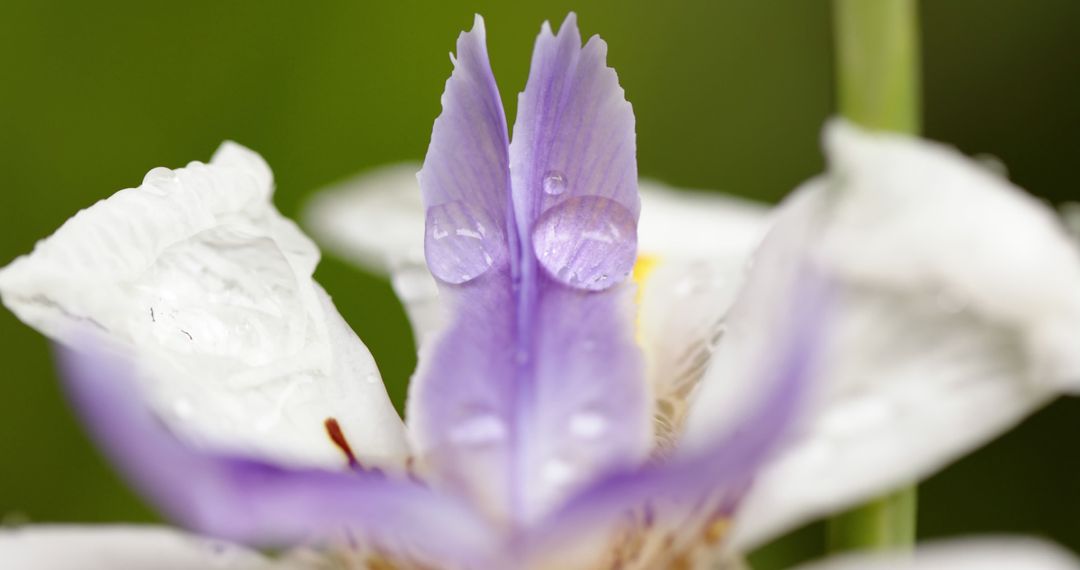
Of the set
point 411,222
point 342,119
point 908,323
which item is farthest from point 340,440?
point 342,119

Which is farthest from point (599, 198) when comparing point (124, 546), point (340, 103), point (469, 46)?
point (340, 103)

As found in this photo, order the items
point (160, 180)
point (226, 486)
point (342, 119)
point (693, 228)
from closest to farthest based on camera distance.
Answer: point (226, 486), point (160, 180), point (693, 228), point (342, 119)

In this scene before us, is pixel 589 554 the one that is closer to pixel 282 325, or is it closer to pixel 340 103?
pixel 282 325

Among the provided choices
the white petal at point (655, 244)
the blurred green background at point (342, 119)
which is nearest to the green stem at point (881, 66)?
the white petal at point (655, 244)

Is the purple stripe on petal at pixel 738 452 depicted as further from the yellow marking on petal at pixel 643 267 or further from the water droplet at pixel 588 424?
the yellow marking on petal at pixel 643 267

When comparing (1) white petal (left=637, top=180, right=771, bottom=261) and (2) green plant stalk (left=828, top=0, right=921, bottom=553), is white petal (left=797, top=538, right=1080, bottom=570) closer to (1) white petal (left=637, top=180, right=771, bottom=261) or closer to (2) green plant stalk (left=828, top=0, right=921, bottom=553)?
(2) green plant stalk (left=828, top=0, right=921, bottom=553)

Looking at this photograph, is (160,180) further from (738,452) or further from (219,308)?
(738,452)

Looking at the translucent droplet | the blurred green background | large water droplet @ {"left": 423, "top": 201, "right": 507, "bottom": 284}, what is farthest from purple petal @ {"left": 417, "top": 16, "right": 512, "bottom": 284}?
the blurred green background
